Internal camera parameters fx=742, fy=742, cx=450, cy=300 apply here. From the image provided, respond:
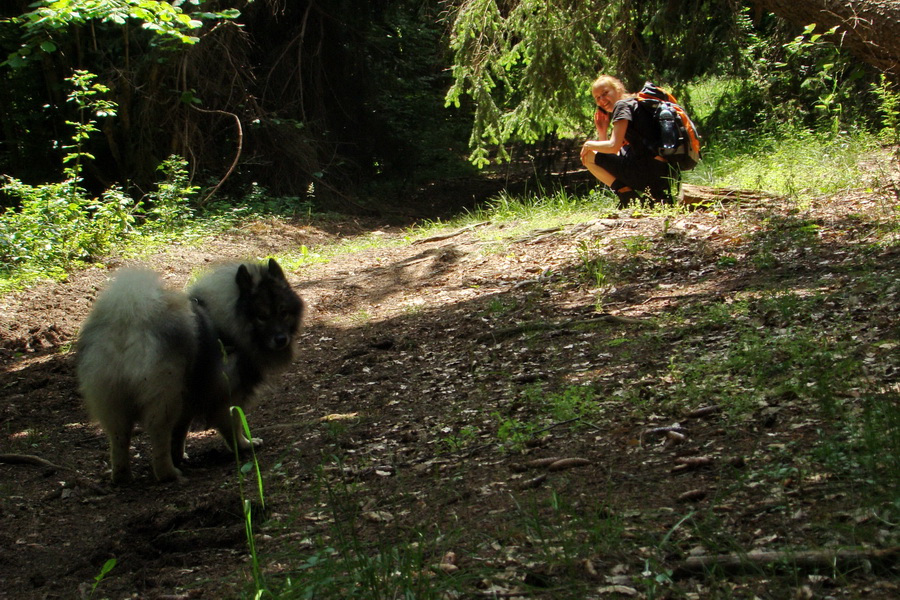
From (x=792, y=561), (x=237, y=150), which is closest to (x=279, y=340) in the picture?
(x=792, y=561)

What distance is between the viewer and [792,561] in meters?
2.27

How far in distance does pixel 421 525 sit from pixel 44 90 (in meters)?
14.1

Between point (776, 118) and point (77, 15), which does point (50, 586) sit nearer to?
point (77, 15)

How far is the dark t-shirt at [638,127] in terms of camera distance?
8.41m

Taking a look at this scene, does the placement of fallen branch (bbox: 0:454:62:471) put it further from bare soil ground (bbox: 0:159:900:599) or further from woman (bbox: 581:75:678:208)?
woman (bbox: 581:75:678:208)

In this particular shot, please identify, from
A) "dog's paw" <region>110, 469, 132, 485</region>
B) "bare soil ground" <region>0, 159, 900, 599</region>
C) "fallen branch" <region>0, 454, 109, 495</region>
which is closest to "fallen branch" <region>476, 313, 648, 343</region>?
"bare soil ground" <region>0, 159, 900, 599</region>

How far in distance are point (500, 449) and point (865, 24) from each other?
6.47 meters

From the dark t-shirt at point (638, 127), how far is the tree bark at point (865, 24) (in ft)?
6.37

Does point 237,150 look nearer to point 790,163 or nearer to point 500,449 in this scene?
point 790,163

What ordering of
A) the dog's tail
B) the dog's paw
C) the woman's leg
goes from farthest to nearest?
the woman's leg
the dog's paw
the dog's tail

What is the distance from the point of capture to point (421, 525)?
3047 mm

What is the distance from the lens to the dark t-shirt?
27.6ft

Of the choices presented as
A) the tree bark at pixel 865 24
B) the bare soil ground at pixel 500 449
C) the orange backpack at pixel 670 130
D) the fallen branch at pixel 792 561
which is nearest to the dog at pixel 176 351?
the bare soil ground at pixel 500 449

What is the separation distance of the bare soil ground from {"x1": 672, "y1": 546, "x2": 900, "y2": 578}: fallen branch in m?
0.01
